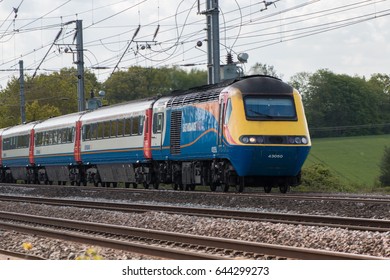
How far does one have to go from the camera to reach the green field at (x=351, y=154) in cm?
7012

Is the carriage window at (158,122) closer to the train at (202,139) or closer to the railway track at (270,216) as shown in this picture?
the train at (202,139)

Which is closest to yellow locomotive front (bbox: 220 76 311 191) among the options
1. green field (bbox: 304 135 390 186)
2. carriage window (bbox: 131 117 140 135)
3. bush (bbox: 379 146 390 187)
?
carriage window (bbox: 131 117 140 135)

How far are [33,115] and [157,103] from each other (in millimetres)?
35965

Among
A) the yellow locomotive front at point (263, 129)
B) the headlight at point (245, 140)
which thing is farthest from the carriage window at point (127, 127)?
the headlight at point (245, 140)

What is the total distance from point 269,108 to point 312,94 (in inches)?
2930

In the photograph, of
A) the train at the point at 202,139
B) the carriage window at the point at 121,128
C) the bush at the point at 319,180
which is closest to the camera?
the train at the point at 202,139

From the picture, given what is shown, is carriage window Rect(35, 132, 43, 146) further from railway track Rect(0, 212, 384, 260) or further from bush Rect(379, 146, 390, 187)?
railway track Rect(0, 212, 384, 260)

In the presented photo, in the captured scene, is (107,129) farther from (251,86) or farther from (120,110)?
(251,86)

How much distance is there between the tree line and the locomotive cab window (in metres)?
45.5

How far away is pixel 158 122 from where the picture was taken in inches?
1194

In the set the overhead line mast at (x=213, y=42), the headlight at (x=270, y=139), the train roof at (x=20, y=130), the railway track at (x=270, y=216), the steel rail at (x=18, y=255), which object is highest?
the overhead line mast at (x=213, y=42)

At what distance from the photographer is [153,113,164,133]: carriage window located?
30062 mm

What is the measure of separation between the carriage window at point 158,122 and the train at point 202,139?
2cm

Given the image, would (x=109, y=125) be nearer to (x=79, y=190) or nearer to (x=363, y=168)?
(x=79, y=190)
